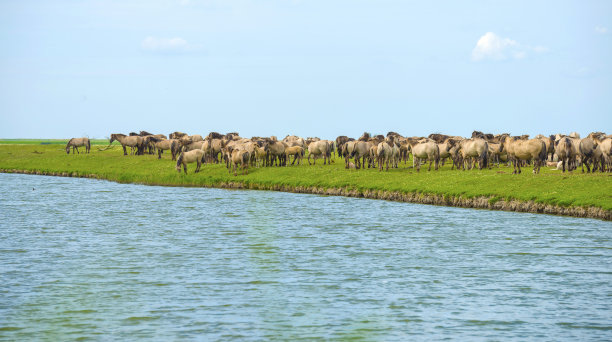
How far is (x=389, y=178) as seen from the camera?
167ft

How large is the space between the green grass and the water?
2.04m

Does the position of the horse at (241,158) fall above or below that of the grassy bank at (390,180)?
above

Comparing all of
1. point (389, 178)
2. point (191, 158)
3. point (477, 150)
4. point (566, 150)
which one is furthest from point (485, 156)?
point (191, 158)

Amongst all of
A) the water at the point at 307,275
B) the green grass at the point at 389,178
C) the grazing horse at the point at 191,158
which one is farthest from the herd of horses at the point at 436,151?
the water at the point at 307,275

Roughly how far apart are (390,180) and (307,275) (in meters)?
26.3

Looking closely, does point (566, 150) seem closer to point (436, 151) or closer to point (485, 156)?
point (485, 156)

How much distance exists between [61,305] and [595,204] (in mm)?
25478

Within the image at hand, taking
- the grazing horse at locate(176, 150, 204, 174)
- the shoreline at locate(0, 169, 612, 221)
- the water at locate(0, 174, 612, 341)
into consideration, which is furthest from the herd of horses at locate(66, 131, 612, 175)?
the water at locate(0, 174, 612, 341)

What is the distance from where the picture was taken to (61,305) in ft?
66.2

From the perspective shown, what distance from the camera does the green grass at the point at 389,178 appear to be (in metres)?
38.7

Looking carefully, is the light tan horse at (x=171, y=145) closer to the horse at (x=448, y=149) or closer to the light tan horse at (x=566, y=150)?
the horse at (x=448, y=149)

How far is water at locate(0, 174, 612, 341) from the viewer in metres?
18.0

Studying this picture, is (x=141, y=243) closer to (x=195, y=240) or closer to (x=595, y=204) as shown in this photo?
→ (x=195, y=240)

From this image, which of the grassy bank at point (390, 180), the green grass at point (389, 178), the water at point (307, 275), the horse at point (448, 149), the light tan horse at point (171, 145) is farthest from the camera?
the light tan horse at point (171, 145)
